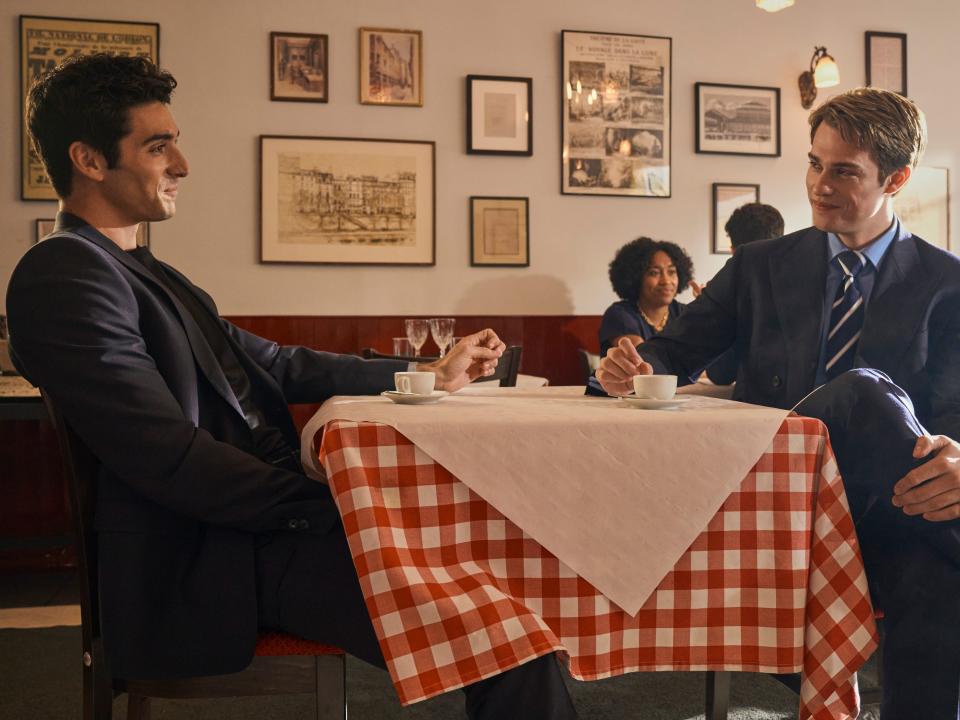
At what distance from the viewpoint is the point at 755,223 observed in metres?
4.33

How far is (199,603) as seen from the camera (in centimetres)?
144

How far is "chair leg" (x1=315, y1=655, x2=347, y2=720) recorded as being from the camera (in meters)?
1.45

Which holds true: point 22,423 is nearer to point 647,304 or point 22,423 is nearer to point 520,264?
point 520,264

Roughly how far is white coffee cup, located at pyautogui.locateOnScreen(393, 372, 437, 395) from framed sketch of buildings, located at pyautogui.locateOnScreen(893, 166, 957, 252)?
4.32 metres

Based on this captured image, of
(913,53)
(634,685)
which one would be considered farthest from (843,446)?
(913,53)

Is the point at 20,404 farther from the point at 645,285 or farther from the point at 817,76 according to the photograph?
the point at 817,76

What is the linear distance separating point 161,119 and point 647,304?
306cm

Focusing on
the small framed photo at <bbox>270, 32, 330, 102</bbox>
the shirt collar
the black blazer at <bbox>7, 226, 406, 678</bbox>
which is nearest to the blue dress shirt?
the shirt collar

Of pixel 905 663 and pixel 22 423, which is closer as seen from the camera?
pixel 905 663

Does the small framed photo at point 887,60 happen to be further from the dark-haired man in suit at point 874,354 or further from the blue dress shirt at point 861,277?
the blue dress shirt at point 861,277

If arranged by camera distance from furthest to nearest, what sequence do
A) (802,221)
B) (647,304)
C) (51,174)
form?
(802,221), (647,304), (51,174)

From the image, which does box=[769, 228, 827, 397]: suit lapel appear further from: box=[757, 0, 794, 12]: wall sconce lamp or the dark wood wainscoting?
the dark wood wainscoting

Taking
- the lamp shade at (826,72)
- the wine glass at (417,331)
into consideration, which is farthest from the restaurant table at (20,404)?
the lamp shade at (826,72)

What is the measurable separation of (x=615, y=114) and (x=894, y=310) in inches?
123
